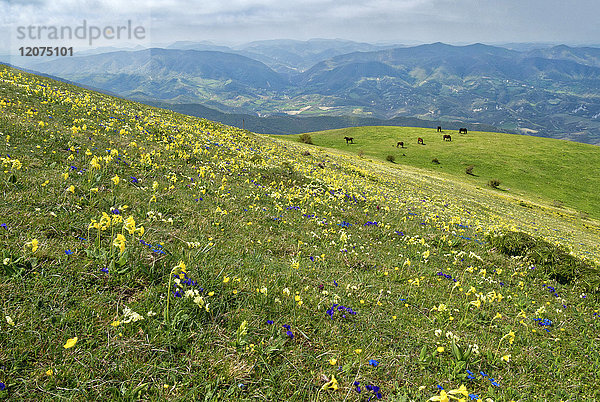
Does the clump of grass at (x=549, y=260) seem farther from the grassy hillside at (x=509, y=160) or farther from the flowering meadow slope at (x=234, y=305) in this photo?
the grassy hillside at (x=509, y=160)

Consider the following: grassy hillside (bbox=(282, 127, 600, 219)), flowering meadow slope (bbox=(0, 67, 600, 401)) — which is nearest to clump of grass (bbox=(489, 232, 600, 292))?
flowering meadow slope (bbox=(0, 67, 600, 401))

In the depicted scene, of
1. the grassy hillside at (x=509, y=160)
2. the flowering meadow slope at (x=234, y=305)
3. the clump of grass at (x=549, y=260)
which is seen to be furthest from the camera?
the grassy hillside at (x=509, y=160)

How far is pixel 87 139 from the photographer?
1219 centimetres

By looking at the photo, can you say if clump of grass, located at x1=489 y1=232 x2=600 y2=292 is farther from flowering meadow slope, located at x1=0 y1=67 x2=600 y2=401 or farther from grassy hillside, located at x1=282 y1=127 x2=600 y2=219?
grassy hillside, located at x1=282 y1=127 x2=600 y2=219

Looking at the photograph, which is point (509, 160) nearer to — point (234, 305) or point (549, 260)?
point (549, 260)

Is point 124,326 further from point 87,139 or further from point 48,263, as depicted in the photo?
point 87,139

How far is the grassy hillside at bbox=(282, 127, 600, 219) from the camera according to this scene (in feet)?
227

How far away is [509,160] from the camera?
85375 millimetres

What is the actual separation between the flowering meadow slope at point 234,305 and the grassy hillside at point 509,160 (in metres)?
69.8

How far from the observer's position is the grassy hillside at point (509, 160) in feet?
227

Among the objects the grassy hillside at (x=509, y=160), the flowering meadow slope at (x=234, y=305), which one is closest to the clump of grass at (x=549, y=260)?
the flowering meadow slope at (x=234, y=305)

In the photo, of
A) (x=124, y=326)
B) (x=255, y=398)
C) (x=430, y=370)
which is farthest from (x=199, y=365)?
(x=430, y=370)

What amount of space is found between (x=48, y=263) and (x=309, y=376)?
14.5 feet

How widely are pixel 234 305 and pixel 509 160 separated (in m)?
104
